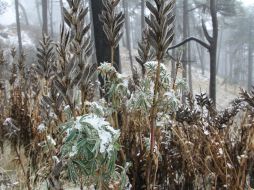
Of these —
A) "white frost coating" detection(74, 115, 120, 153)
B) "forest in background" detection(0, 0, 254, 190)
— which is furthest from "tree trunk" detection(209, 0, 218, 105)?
"white frost coating" detection(74, 115, 120, 153)

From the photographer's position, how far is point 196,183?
239cm

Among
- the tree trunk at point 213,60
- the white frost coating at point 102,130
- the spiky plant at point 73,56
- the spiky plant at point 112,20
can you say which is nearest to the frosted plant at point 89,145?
the white frost coating at point 102,130

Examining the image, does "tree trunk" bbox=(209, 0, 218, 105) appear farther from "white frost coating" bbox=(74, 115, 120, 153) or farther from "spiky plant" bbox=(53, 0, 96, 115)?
"white frost coating" bbox=(74, 115, 120, 153)

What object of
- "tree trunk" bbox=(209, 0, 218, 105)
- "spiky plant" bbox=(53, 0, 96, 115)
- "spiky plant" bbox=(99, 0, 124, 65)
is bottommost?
"tree trunk" bbox=(209, 0, 218, 105)

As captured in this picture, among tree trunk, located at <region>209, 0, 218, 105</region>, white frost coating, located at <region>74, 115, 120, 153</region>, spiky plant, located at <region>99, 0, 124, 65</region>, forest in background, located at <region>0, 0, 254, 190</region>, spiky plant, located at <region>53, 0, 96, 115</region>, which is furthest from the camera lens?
tree trunk, located at <region>209, 0, 218, 105</region>

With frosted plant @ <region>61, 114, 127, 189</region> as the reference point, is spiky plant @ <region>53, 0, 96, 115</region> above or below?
above

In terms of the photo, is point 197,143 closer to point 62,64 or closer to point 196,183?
point 196,183

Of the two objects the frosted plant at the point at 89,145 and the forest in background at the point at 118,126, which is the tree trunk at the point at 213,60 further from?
the frosted plant at the point at 89,145

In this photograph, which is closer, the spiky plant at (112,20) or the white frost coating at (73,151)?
the white frost coating at (73,151)

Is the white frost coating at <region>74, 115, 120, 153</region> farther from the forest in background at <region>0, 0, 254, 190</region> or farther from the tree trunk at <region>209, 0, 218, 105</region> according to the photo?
the tree trunk at <region>209, 0, 218, 105</region>

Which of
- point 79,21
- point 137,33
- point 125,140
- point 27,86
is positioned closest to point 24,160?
point 125,140

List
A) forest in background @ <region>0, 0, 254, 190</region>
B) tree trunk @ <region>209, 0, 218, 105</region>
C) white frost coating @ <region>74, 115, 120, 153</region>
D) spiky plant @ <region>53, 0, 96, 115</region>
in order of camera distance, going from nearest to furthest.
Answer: white frost coating @ <region>74, 115, 120, 153</region>
forest in background @ <region>0, 0, 254, 190</region>
spiky plant @ <region>53, 0, 96, 115</region>
tree trunk @ <region>209, 0, 218, 105</region>

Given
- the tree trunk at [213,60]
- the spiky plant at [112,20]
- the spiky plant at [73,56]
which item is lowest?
the tree trunk at [213,60]

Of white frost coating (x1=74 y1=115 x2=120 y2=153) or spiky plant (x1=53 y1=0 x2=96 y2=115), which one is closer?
white frost coating (x1=74 y1=115 x2=120 y2=153)
